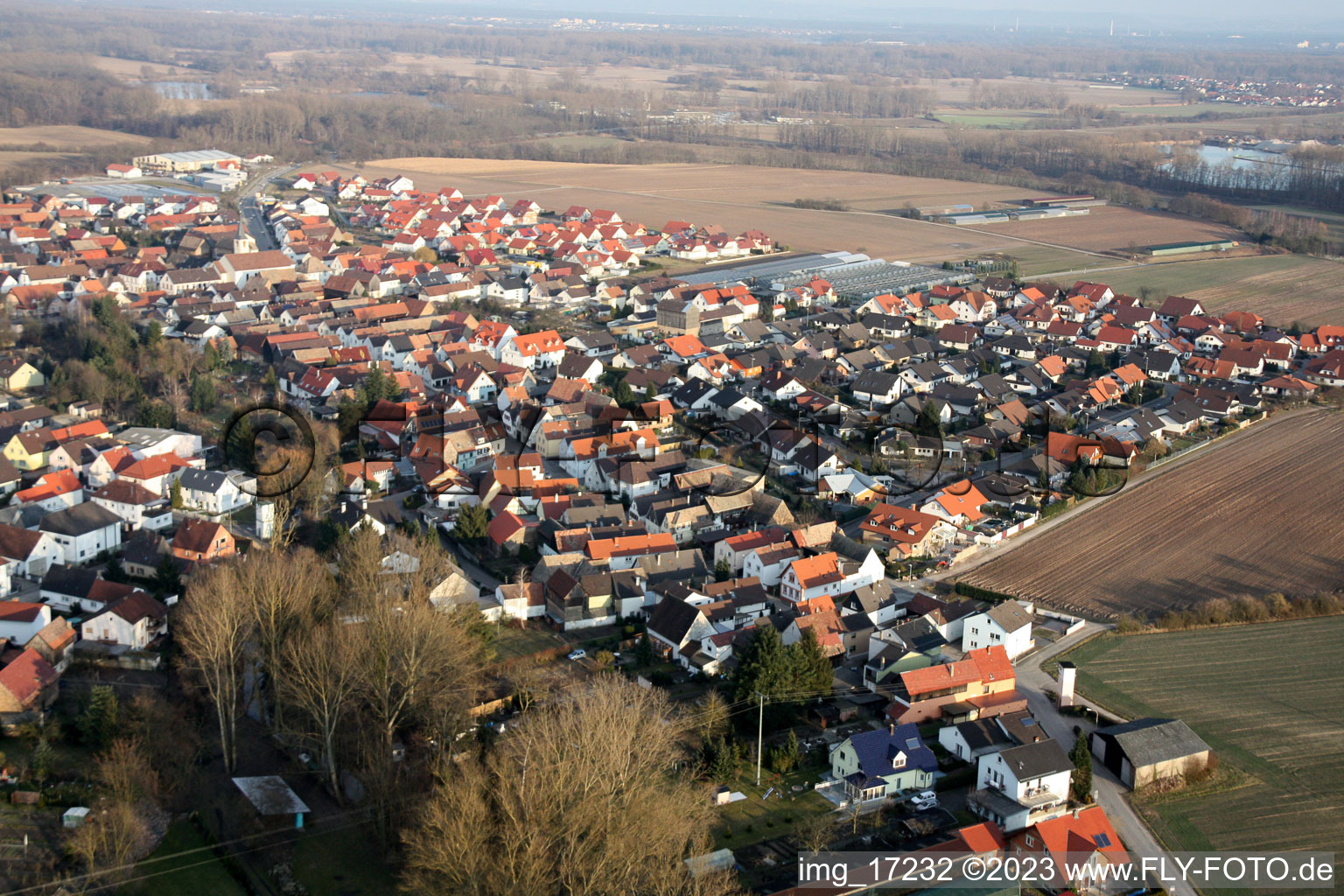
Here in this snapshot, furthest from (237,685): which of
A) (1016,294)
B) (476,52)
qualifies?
(476,52)

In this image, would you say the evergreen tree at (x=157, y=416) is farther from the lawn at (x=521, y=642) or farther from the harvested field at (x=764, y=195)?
the harvested field at (x=764, y=195)

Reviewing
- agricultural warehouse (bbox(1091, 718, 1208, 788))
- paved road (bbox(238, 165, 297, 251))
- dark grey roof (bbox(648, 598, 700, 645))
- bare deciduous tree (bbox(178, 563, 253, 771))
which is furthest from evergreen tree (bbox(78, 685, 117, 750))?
paved road (bbox(238, 165, 297, 251))

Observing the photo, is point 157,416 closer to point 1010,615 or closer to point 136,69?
point 1010,615

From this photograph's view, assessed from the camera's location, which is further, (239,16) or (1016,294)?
(239,16)

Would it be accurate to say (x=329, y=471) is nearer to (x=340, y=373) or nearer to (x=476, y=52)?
(x=340, y=373)

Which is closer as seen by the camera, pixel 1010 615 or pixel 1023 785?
pixel 1023 785

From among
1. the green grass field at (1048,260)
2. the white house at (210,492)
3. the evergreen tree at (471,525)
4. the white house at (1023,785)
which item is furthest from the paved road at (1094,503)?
the green grass field at (1048,260)

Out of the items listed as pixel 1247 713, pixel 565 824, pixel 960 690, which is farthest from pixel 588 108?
pixel 565 824
